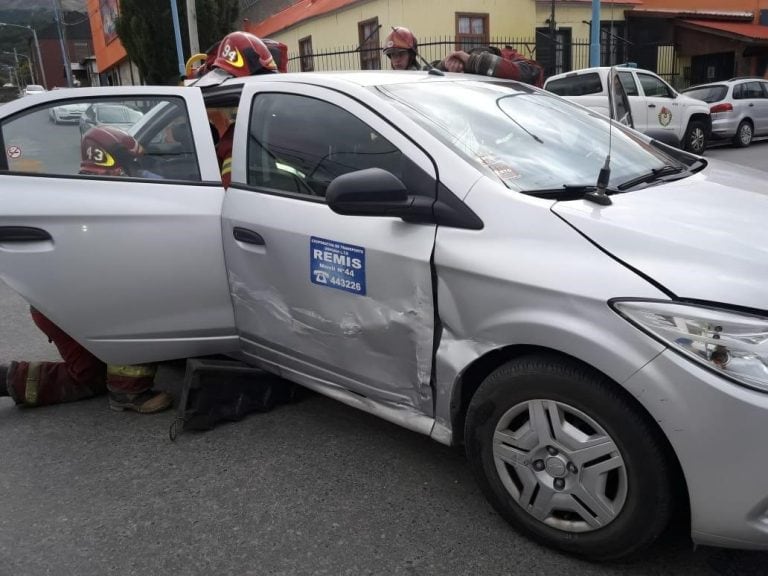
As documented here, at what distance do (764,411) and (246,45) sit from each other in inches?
133

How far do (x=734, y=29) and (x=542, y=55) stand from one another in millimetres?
6785

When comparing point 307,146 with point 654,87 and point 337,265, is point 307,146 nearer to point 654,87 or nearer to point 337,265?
point 337,265

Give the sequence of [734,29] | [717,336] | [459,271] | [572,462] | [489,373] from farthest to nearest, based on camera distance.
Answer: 1. [734,29]
2. [489,373]
3. [459,271]
4. [572,462]
5. [717,336]

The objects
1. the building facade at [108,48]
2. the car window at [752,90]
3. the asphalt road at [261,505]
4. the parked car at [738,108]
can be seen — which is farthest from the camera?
the building facade at [108,48]

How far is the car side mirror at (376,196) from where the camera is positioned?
2355 millimetres

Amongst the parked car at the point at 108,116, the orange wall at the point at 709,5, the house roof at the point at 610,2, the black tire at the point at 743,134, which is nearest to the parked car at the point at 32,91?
the parked car at the point at 108,116

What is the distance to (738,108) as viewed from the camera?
14664 mm

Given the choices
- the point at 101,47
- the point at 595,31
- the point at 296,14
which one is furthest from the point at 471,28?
the point at 101,47

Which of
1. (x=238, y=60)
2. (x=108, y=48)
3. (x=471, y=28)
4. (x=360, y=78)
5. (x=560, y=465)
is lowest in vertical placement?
(x=560, y=465)

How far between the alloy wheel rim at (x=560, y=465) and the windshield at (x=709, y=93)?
14.9 metres

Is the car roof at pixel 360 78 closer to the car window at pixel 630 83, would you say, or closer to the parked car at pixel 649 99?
the parked car at pixel 649 99

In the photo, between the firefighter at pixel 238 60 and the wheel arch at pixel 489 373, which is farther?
the firefighter at pixel 238 60

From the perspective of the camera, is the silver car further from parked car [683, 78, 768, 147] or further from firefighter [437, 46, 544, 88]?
parked car [683, 78, 768, 147]

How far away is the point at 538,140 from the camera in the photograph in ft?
8.95
